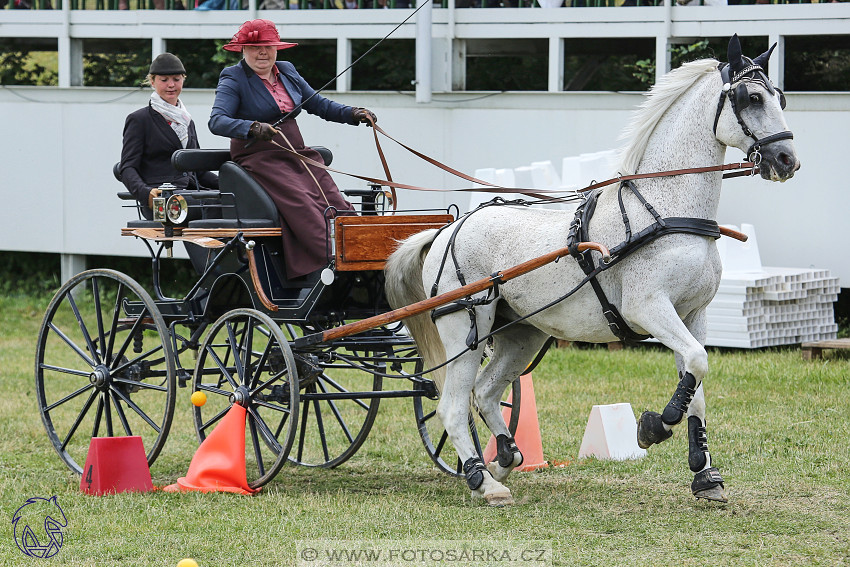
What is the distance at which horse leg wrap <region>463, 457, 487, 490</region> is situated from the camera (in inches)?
250

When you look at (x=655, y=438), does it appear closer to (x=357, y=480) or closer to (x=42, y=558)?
(x=357, y=480)

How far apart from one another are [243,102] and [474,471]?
96.9 inches

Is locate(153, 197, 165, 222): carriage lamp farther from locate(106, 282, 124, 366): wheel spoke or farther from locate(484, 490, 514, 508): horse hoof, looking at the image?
locate(484, 490, 514, 508): horse hoof

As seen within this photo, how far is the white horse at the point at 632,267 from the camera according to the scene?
570 centimetres

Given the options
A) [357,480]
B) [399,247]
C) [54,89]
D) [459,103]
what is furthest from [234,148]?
[54,89]

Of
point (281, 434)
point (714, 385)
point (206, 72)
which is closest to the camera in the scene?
point (281, 434)

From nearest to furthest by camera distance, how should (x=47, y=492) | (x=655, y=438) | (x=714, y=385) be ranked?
(x=655, y=438)
(x=47, y=492)
(x=714, y=385)

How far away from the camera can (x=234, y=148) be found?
7023 millimetres

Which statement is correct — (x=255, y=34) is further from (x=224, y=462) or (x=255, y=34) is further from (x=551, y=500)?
(x=551, y=500)

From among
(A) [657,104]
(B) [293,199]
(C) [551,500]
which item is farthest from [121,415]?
(A) [657,104]

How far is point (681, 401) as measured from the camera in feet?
18.8

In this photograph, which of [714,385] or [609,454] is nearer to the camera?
[609,454]

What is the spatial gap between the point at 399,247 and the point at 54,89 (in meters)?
9.92

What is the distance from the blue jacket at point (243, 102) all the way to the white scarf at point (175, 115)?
998mm
